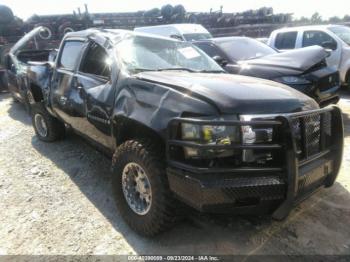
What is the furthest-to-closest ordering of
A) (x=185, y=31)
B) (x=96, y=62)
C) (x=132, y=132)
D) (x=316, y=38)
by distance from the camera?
(x=185, y=31), (x=316, y=38), (x=96, y=62), (x=132, y=132)

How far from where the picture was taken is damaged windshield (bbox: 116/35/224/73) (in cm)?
356

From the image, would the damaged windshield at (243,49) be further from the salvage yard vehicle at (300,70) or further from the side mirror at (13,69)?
the side mirror at (13,69)

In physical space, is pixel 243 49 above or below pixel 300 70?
above

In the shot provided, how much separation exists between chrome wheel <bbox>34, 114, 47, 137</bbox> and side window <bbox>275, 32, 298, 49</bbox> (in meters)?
6.49

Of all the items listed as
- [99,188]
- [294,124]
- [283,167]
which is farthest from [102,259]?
[294,124]

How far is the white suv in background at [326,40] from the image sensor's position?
827 cm

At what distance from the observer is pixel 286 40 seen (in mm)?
9156

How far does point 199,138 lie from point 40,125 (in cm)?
414

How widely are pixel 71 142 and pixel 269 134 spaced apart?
3.94 metres

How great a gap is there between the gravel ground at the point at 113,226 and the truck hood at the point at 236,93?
107cm

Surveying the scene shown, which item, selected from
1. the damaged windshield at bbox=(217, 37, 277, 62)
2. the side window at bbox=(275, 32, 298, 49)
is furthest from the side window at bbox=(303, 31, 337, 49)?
the damaged windshield at bbox=(217, 37, 277, 62)

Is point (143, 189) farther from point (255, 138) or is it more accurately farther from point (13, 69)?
point (13, 69)

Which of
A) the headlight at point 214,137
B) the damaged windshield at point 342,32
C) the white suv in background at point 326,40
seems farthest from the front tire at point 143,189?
the damaged windshield at point 342,32

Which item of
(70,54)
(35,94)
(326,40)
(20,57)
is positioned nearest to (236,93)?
(70,54)
